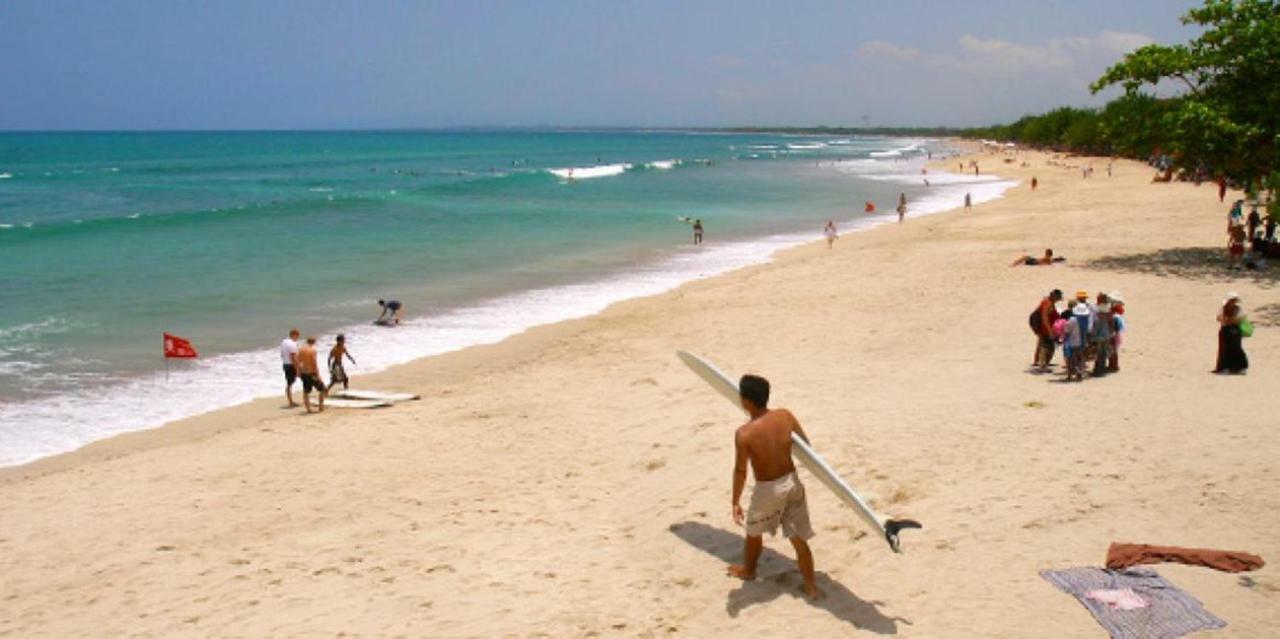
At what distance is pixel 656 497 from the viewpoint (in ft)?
27.9

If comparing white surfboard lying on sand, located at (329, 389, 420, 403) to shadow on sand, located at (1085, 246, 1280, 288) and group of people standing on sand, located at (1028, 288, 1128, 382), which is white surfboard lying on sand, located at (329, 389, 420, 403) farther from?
shadow on sand, located at (1085, 246, 1280, 288)

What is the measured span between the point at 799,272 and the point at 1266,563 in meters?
17.5

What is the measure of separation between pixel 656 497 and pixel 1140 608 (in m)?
4.05

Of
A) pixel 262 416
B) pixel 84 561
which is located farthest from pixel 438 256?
pixel 84 561

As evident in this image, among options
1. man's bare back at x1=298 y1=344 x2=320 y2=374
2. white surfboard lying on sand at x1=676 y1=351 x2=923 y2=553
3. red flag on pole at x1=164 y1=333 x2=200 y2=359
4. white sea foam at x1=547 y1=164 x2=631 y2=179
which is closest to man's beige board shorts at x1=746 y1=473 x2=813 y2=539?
white surfboard lying on sand at x1=676 y1=351 x2=923 y2=553

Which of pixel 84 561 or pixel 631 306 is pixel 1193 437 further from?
pixel 631 306

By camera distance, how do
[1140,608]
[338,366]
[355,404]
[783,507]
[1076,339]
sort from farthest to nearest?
[338,366] → [355,404] → [1076,339] → [783,507] → [1140,608]

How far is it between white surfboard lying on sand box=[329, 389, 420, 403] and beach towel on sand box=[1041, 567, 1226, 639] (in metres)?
9.28

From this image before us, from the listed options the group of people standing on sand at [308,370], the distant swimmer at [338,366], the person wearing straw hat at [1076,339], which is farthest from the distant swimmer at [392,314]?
the person wearing straw hat at [1076,339]

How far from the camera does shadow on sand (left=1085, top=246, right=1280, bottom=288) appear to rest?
17734 mm

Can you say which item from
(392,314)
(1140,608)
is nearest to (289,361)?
(392,314)

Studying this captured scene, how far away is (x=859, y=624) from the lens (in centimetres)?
595

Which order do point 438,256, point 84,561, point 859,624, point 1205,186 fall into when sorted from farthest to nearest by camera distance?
point 1205,186 → point 438,256 → point 84,561 → point 859,624

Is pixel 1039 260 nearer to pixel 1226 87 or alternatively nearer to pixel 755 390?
pixel 1226 87
